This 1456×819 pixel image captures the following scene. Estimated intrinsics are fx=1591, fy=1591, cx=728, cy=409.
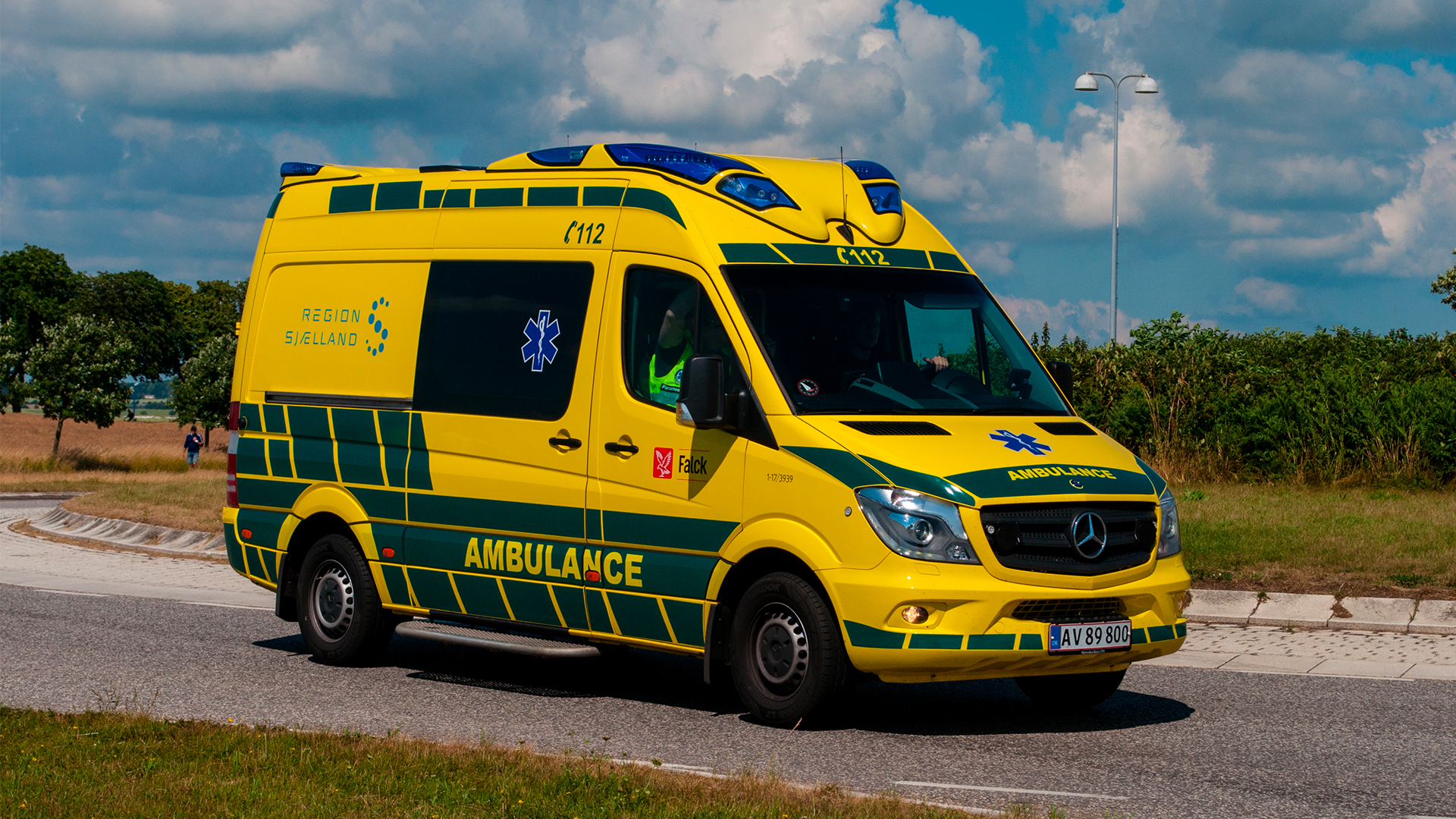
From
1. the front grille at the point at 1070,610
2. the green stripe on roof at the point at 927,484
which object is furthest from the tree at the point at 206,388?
the front grille at the point at 1070,610

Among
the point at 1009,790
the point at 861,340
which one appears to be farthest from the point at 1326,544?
the point at 1009,790

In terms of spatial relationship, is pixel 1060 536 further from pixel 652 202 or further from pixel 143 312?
pixel 143 312

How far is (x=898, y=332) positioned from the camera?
8414 millimetres

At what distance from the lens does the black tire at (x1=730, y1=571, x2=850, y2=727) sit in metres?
7.53

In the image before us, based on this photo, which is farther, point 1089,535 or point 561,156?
point 561,156

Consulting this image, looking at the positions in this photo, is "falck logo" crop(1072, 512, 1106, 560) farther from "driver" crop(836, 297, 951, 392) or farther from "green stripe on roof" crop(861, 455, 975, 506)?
"driver" crop(836, 297, 951, 392)

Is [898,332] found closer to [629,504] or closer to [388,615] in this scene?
[629,504]

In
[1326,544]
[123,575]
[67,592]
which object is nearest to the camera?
[1326,544]

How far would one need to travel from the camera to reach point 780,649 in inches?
307

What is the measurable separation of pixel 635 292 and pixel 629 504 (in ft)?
3.79

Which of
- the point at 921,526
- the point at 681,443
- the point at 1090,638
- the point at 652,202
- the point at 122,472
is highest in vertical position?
the point at 652,202

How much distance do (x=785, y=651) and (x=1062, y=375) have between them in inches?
97.0

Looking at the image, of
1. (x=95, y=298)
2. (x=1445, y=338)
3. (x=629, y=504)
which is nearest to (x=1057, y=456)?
(x=629, y=504)

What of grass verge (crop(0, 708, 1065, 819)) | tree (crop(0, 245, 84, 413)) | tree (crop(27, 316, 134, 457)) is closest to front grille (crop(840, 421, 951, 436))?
grass verge (crop(0, 708, 1065, 819))
